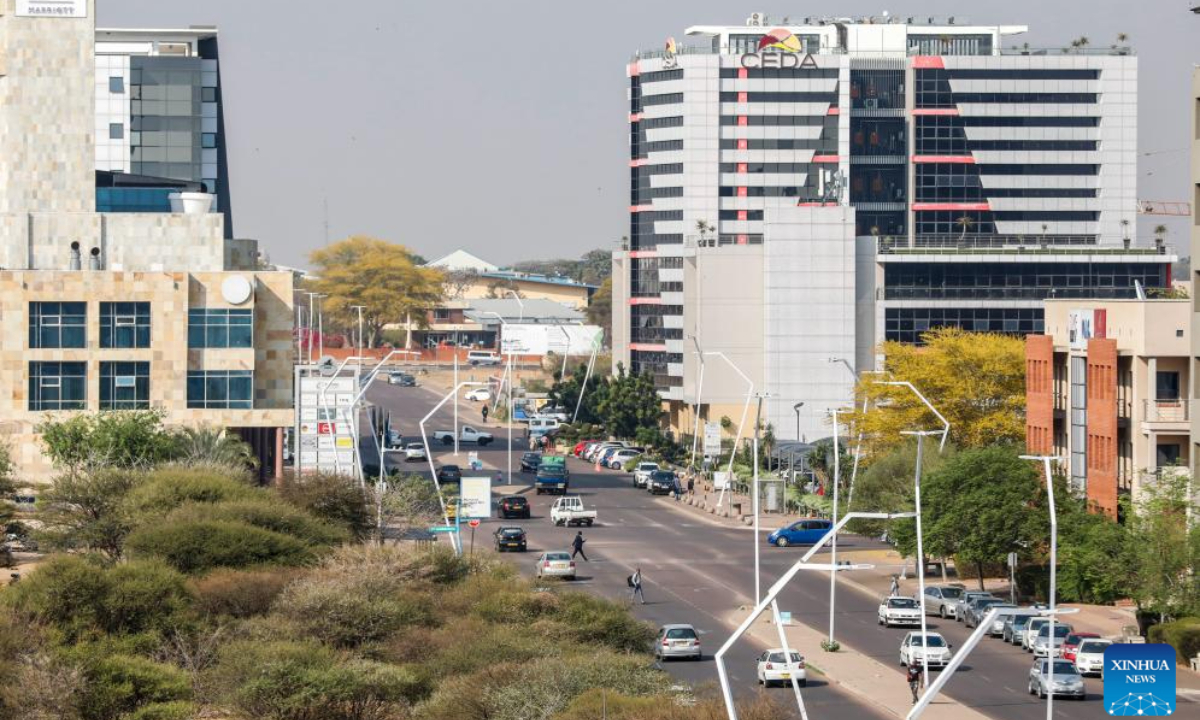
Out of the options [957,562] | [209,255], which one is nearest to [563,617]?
[957,562]

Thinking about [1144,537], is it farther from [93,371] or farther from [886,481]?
[93,371]

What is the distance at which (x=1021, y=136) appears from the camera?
557 feet

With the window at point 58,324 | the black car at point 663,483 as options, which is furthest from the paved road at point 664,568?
the window at point 58,324

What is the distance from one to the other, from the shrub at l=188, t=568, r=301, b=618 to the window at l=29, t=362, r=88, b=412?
129 ft

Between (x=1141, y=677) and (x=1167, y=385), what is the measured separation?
140 ft

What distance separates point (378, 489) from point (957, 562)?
22.8 m

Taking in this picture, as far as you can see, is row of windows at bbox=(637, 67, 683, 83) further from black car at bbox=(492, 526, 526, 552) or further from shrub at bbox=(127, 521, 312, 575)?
shrub at bbox=(127, 521, 312, 575)

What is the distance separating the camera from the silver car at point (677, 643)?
196 feet

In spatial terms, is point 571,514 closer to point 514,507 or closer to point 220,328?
point 514,507

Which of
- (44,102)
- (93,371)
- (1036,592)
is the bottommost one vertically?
(1036,592)

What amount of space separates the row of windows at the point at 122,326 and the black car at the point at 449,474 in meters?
20.4

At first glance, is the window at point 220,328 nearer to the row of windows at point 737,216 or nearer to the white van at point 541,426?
the white van at point 541,426

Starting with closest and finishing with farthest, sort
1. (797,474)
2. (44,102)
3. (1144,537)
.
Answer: (1144,537)
(44,102)
(797,474)

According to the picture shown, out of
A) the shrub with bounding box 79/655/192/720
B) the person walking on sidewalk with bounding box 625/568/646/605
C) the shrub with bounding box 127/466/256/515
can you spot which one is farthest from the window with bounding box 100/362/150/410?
the shrub with bounding box 79/655/192/720
